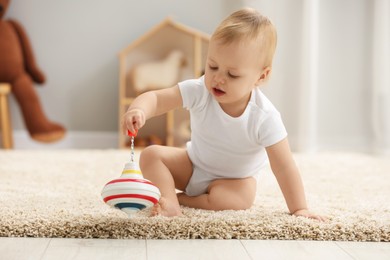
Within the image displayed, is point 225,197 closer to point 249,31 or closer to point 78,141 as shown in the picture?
point 249,31

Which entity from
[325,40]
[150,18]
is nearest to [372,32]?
[325,40]

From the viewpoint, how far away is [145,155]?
1.18 m

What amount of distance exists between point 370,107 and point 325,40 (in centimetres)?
34

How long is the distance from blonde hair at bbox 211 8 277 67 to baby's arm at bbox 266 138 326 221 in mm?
162

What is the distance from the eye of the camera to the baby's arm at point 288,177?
1101mm

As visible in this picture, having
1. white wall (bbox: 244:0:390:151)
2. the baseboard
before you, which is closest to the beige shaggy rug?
white wall (bbox: 244:0:390:151)

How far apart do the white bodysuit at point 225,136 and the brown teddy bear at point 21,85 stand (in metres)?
1.48

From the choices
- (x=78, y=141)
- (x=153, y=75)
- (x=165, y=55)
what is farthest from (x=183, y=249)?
(x=78, y=141)

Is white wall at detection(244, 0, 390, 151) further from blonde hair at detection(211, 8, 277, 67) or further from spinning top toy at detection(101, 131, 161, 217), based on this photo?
spinning top toy at detection(101, 131, 161, 217)

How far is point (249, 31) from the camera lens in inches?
42.1

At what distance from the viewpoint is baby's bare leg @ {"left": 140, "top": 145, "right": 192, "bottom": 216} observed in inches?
41.8

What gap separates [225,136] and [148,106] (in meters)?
0.17

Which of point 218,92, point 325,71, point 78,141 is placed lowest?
point 78,141

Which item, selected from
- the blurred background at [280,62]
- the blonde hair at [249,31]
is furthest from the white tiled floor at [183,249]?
the blurred background at [280,62]
